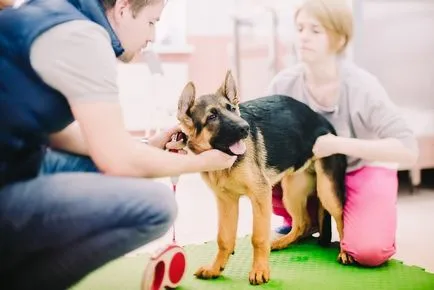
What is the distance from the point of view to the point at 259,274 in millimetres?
1217

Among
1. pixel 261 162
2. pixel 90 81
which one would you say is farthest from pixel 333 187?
pixel 90 81

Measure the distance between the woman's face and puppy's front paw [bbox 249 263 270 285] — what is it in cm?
48

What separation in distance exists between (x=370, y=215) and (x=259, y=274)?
35 cm

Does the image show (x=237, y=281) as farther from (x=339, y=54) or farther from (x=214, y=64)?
(x=214, y=64)

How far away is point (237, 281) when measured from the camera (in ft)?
4.07

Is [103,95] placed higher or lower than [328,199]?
higher

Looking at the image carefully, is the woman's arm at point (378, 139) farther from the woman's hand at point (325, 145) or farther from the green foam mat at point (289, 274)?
the green foam mat at point (289, 274)

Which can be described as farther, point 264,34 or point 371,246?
point 264,34

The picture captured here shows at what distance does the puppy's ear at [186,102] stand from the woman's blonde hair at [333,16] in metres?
0.37

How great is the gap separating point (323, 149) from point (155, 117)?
0.44 metres

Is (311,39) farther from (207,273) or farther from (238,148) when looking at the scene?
(207,273)

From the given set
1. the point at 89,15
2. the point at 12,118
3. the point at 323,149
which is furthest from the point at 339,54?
the point at 12,118

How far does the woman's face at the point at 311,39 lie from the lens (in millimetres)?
Result: 1287

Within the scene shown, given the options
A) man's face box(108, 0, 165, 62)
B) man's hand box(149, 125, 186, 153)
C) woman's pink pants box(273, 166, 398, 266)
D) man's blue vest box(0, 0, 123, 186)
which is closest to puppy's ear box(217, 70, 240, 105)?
man's hand box(149, 125, 186, 153)
